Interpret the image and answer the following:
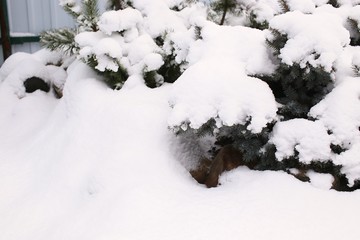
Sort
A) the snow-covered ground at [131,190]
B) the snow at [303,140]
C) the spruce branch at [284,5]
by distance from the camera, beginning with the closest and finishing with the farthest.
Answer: the snow-covered ground at [131,190], the snow at [303,140], the spruce branch at [284,5]

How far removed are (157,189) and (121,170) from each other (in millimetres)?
263

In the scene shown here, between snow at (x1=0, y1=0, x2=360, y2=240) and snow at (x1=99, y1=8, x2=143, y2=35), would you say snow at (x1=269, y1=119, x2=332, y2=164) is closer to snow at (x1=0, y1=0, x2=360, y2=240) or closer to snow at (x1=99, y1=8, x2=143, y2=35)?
snow at (x1=0, y1=0, x2=360, y2=240)

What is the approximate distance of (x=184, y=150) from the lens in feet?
7.36

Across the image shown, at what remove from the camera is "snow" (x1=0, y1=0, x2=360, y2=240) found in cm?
168

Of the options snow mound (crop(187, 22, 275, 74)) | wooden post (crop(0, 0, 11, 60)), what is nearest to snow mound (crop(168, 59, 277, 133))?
snow mound (crop(187, 22, 275, 74))

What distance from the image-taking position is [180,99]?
1.98 metres

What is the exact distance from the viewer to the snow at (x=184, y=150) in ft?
5.51

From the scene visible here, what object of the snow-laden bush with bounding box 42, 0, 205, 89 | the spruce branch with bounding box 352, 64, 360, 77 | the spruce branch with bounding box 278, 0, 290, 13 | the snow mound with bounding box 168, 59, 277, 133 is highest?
the spruce branch with bounding box 278, 0, 290, 13

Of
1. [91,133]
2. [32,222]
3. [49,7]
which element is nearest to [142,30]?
[91,133]

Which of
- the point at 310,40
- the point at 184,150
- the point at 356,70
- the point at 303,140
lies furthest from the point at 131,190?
the point at 356,70

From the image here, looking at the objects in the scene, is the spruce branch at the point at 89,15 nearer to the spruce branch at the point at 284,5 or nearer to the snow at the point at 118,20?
the snow at the point at 118,20

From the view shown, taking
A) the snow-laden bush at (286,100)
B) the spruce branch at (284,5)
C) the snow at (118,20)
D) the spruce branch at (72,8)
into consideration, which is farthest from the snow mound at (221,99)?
the spruce branch at (72,8)

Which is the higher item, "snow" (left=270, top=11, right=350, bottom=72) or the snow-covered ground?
"snow" (left=270, top=11, right=350, bottom=72)

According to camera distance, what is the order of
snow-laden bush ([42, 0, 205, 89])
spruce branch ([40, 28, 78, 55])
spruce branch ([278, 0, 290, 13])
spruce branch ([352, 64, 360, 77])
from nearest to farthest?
spruce branch ([352, 64, 360, 77]), spruce branch ([278, 0, 290, 13]), snow-laden bush ([42, 0, 205, 89]), spruce branch ([40, 28, 78, 55])
